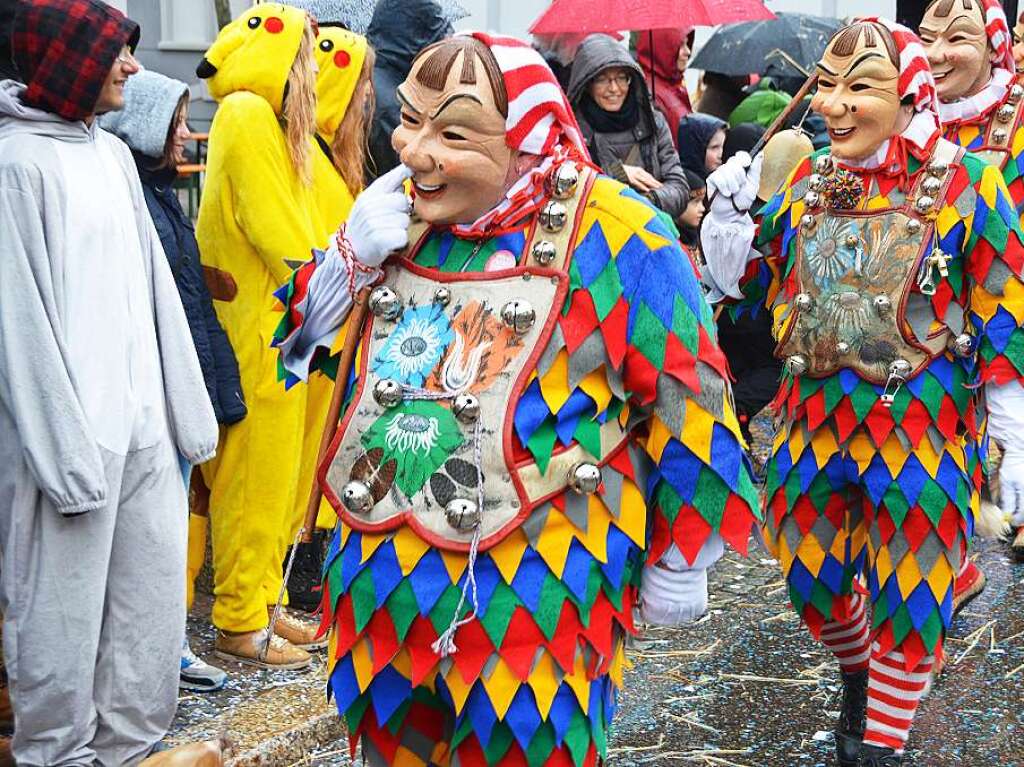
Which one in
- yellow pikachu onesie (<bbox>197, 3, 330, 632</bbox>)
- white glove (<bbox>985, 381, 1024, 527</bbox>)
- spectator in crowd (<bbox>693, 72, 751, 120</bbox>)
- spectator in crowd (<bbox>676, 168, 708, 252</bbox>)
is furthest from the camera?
spectator in crowd (<bbox>693, 72, 751, 120</bbox>)

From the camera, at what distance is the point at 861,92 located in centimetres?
430

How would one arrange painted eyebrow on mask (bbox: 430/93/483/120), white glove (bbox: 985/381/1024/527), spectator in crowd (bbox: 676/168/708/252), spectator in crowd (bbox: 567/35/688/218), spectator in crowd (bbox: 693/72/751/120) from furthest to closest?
1. spectator in crowd (bbox: 693/72/751/120)
2. spectator in crowd (bbox: 676/168/708/252)
3. spectator in crowd (bbox: 567/35/688/218)
4. white glove (bbox: 985/381/1024/527)
5. painted eyebrow on mask (bbox: 430/93/483/120)

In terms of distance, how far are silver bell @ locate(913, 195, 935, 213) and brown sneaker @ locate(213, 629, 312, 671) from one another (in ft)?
7.78

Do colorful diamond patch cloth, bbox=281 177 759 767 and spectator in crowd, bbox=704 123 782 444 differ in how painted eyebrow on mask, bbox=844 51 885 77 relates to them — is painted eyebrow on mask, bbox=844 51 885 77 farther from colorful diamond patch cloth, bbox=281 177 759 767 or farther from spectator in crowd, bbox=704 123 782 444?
spectator in crowd, bbox=704 123 782 444

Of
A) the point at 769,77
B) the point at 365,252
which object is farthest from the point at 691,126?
the point at 365,252

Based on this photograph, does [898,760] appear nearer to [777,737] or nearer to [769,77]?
[777,737]

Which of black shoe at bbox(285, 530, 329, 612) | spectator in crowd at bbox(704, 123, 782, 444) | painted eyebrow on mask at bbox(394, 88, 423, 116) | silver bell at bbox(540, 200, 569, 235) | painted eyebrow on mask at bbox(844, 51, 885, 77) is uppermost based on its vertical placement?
painted eyebrow on mask at bbox(844, 51, 885, 77)

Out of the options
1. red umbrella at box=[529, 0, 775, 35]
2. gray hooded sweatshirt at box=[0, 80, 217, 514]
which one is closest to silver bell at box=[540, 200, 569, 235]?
gray hooded sweatshirt at box=[0, 80, 217, 514]

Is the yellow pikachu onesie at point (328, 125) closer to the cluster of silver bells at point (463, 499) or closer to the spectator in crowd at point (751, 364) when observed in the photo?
the cluster of silver bells at point (463, 499)

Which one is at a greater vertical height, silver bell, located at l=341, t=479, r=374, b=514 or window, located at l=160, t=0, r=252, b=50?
silver bell, located at l=341, t=479, r=374, b=514

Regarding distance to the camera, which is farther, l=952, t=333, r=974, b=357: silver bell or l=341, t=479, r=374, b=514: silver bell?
l=952, t=333, r=974, b=357: silver bell

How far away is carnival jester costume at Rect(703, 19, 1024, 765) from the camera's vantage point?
4.28 metres

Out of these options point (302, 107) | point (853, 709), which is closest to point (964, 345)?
point (853, 709)

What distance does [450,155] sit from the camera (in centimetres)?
306
